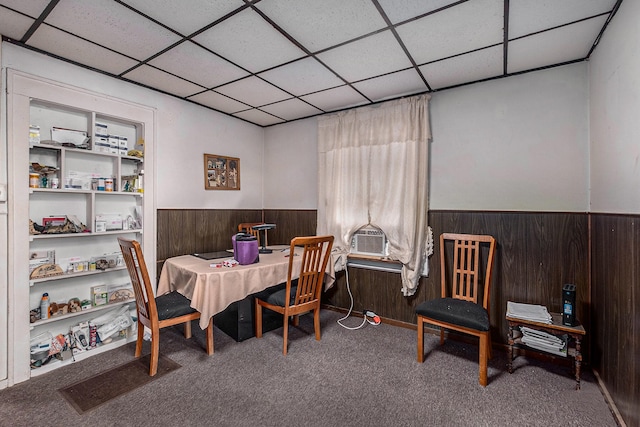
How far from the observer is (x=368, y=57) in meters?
2.46

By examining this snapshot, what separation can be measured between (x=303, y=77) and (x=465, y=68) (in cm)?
145

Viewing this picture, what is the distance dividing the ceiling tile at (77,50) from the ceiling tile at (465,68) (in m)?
2.62

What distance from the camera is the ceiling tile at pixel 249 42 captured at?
2.02 meters

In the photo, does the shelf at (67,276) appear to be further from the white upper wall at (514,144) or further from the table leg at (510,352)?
the table leg at (510,352)

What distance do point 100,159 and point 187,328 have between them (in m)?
1.83

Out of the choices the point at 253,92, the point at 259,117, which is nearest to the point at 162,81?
the point at 253,92

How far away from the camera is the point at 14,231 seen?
2.25 m

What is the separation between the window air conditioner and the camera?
3.49 metres

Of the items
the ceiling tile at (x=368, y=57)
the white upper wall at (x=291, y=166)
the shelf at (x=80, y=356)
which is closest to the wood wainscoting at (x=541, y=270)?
the white upper wall at (x=291, y=166)

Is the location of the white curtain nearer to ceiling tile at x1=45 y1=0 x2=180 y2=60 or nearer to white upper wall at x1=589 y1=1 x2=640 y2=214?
white upper wall at x1=589 y1=1 x2=640 y2=214

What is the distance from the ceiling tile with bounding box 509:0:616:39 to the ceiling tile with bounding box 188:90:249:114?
2729 millimetres

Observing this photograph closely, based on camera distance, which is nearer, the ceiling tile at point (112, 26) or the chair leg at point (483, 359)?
the ceiling tile at point (112, 26)

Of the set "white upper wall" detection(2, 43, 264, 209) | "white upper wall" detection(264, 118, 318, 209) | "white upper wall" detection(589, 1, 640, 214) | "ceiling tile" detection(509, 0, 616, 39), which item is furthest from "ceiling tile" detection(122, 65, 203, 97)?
"white upper wall" detection(589, 1, 640, 214)

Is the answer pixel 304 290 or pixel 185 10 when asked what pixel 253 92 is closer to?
pixel 185 10
